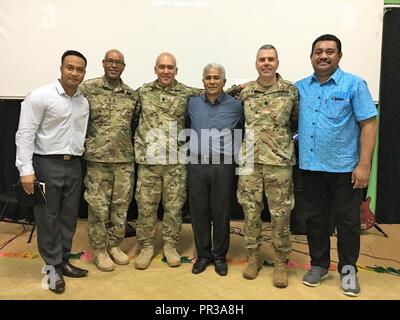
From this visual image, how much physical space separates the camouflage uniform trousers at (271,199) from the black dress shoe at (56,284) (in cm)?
133

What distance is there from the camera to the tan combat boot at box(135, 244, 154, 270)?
2795mm

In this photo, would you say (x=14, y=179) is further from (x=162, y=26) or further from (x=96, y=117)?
(x=162, y=26)

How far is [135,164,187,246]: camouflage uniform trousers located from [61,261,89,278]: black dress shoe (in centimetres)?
51

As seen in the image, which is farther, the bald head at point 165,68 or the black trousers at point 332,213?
the bald head at point 165,68

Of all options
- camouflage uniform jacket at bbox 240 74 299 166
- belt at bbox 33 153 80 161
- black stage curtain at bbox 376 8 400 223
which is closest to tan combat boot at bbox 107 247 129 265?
belt at bbox 33 153 80 161

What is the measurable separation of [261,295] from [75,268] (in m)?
1.36

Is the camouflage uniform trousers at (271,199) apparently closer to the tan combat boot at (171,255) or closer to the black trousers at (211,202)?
the black trousers at (211,202)

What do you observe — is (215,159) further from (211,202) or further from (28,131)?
(28,131)

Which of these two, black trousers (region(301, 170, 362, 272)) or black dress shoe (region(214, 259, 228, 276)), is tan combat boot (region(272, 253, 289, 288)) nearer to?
black trousers (region(301, 170, 362, 272))

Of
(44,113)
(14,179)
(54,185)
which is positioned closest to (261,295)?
(54,185)

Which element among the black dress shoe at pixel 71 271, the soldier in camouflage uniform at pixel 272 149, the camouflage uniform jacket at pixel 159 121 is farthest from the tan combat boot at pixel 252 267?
the black dress shoe at pixel 71 271

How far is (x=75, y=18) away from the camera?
3.60 metres

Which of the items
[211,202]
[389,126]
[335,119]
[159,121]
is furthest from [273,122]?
[389,126]

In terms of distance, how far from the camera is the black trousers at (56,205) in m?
2.40
